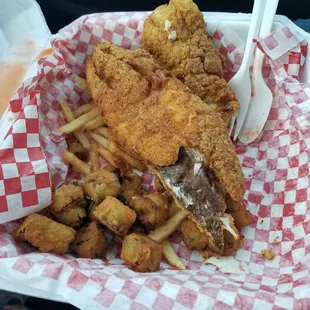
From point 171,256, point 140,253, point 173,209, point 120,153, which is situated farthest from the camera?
point 120,153

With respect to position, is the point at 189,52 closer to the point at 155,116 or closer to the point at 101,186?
the point at 155,116

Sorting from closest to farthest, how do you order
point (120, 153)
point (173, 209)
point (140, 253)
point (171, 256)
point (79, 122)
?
point (140, 253) → point (171, 256) → point (173, 209) → point (120, 153) → point (79, 122)

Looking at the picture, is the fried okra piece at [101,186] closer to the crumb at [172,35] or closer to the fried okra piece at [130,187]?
the fried okra piece at [130,187]

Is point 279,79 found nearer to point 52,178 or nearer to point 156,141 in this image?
point 156,141

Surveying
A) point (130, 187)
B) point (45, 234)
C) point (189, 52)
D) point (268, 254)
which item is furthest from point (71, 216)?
point (189, 52)

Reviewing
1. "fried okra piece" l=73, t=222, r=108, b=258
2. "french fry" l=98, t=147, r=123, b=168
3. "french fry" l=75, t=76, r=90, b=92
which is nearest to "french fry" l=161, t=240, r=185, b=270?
"fried okra piece" l=73, t=222, r=108, b=258

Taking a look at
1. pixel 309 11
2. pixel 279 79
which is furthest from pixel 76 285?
pixel 309 11
